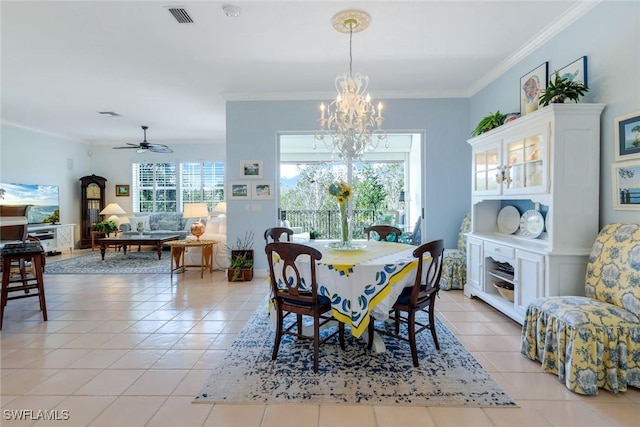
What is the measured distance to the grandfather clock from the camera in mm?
8305

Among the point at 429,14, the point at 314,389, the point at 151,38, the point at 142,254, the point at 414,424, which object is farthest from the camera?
the point at 142,254

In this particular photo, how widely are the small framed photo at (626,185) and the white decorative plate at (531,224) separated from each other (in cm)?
74

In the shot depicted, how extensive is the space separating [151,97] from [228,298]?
340 centimetres

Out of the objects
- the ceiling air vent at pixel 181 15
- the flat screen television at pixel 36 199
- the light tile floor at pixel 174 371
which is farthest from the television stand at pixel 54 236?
the ceiling air vent at pixel 181 15

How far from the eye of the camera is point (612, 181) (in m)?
2.48

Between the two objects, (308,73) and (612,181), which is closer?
(612,181)

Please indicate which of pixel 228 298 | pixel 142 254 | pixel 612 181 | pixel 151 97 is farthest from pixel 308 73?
pixel 142 254

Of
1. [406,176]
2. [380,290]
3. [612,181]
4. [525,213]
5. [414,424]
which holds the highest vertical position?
[406,176]

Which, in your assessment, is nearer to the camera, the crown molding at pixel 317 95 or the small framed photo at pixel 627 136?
the small framed photo at pixel 627 136

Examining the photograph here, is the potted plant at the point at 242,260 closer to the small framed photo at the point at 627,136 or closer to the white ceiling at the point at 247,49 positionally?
the white ceiling at the point at 247,49

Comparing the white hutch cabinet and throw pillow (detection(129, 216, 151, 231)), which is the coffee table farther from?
the white hutch cabinet

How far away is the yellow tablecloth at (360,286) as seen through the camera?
224 cm

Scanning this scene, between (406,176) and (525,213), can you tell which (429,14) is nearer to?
(525,213)

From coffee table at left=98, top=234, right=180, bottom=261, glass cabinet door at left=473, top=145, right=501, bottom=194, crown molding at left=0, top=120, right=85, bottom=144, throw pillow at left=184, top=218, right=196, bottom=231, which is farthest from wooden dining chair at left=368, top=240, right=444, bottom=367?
crown molding at left=0, top=120, right=85, bottom=144
